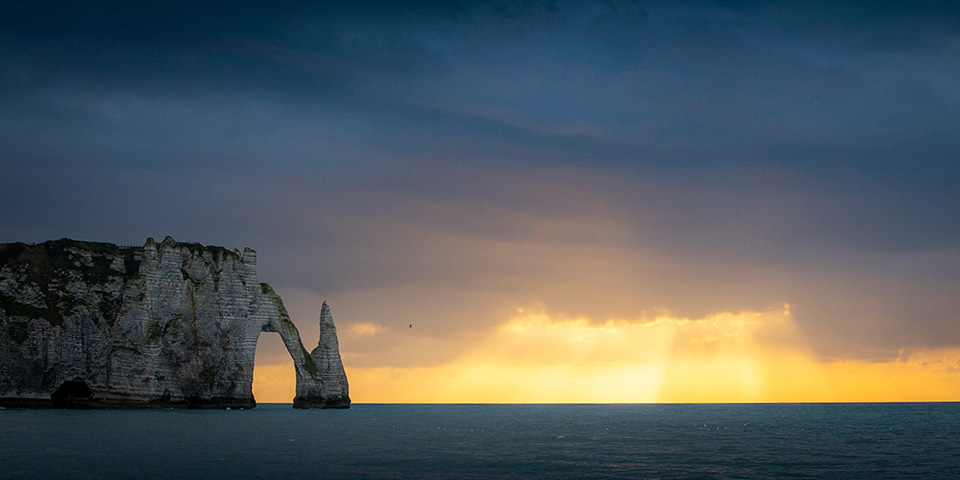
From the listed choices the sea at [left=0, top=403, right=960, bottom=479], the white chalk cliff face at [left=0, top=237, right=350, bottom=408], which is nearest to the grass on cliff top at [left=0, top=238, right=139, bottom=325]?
the white chalk cliff face at [left=0, top=237, right=350, bottom=408]

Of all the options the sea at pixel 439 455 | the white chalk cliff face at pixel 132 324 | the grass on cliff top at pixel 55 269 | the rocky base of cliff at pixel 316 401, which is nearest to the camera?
the sea at pixel 439 455

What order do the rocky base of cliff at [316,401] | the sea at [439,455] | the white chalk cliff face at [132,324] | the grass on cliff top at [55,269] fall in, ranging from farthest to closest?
1. the rocky base of cliff at [316,401]
2. the grass on cliff top at [55,269]
3. the white chalk cliff face at [132,324]
4. the sea at [439,455]

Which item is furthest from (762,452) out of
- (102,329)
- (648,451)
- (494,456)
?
(102,329)

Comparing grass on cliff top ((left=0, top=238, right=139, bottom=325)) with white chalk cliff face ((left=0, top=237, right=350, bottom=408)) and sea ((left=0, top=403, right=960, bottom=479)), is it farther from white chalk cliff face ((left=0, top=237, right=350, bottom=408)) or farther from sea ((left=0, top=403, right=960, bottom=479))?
sea ((left=0, top=403, right=960, bottom=479))

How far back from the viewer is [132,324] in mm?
119062

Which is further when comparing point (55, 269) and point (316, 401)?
point (316, 401)

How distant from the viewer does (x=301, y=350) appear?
455 feet

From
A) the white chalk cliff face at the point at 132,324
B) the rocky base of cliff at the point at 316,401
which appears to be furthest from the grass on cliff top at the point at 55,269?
the rocky base of cliff at the point at 316,401

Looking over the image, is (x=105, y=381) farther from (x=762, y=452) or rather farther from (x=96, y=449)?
(x=762, y=452)

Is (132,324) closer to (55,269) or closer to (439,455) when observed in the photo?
(55,269)

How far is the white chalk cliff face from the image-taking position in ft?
368

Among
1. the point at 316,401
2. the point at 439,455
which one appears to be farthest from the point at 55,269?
the point at 439,455

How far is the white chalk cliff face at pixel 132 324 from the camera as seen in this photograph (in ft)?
368

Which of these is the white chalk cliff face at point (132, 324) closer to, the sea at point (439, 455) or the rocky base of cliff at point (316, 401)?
the rocky base of cliff at point (316, 401)
